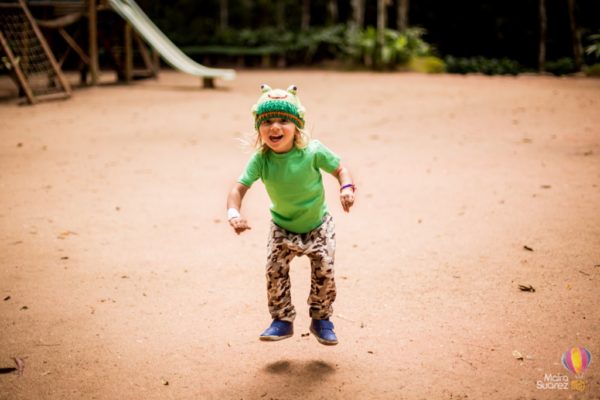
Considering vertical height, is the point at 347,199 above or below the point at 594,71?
below

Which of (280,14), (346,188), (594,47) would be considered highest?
(280,14)

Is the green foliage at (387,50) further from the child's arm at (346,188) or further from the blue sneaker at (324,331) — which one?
the blue sneaker at (324,331)

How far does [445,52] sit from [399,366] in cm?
2556

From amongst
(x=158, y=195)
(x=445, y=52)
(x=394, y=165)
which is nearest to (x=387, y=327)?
(x=158, y=195)

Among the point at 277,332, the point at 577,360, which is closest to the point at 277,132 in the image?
the point at 277,332

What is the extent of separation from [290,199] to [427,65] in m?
19.5

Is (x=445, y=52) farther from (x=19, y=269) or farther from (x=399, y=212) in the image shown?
(x=19, y=269)

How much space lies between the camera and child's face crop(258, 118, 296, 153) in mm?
3254

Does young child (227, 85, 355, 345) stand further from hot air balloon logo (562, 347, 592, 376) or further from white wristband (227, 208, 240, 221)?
hot air balloon logo (562, 347, 592, 376)

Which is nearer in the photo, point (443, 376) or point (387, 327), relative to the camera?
point (443, 376)

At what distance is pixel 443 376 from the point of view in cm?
322

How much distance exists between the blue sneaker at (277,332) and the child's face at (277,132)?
1.12m

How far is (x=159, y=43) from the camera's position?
730 inches

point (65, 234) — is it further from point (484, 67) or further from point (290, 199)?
point (484, 67)
